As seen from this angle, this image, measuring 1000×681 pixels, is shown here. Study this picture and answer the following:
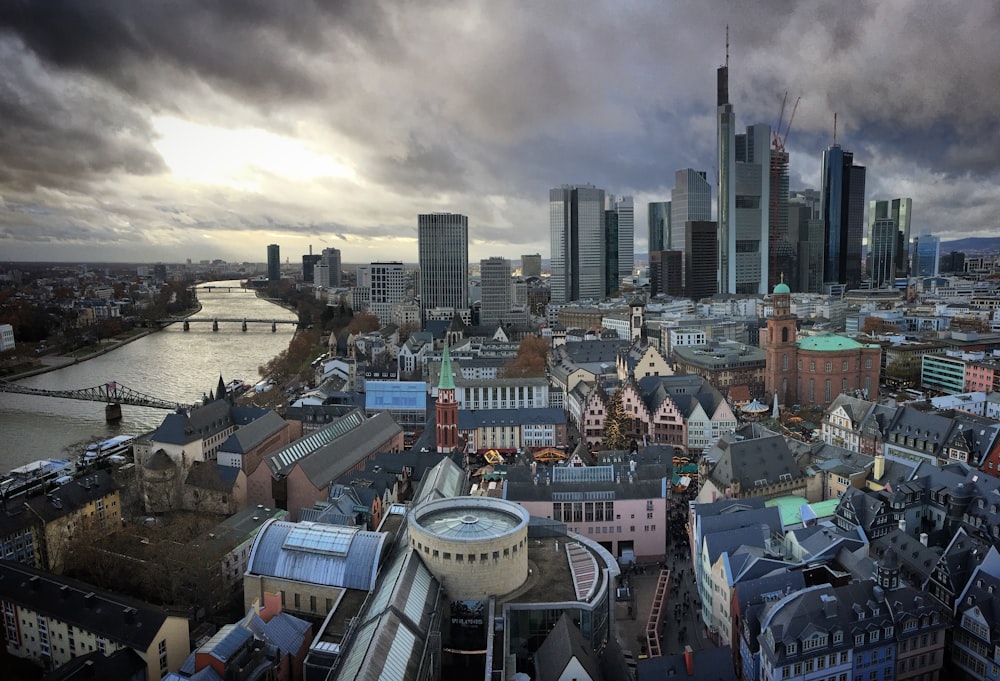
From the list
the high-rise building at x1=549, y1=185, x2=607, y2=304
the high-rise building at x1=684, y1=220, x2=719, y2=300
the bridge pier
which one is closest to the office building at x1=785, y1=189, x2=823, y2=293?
the high-rise building at x1=684, y1=220, x2=719, y2=300

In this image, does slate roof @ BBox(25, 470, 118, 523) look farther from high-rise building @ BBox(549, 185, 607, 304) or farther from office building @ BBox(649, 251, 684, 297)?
office building @ BBox(649, 251, 684, 297)

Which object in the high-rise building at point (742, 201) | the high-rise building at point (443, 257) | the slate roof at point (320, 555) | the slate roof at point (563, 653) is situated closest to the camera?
the slate roof at point (563, 653)

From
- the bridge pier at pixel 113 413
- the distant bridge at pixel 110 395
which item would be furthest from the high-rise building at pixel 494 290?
the bridge pier at pixel 113 413

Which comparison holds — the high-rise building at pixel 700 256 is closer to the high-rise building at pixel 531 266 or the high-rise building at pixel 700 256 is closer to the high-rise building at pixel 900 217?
the high-rise building at pixel 900 217

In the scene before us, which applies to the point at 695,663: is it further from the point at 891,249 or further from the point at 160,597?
the point at 891,249

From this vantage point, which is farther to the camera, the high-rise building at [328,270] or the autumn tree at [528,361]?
the high-rise building at [328,270]

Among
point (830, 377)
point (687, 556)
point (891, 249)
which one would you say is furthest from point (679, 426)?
point (891, 249)
